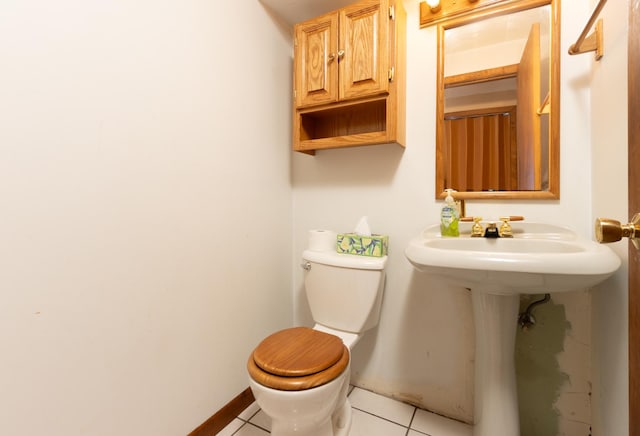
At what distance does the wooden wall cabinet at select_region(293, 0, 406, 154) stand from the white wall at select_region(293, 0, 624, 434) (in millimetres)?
127

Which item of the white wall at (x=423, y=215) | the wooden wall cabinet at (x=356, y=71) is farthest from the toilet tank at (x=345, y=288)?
the wooden wall cabinet at (x=356, y=71)

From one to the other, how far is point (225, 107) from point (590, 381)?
178 centimetres

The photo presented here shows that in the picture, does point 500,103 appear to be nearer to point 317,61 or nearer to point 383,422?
point 317,61

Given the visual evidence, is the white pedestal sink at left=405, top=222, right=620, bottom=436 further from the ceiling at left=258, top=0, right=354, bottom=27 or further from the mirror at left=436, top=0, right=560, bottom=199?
the ceiling at left=258, top=0, right=354, bottom=27

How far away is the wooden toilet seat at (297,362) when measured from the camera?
2.91 ft

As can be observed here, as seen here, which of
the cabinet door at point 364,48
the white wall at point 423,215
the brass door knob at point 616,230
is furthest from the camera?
the cabinet door at point 364,48

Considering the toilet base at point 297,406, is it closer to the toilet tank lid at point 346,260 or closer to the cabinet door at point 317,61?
the toilet tank lid at point 346,260

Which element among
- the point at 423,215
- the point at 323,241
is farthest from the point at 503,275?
the point at 323,241

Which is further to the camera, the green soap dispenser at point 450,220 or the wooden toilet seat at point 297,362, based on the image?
the green soap dispenser at point 450,220

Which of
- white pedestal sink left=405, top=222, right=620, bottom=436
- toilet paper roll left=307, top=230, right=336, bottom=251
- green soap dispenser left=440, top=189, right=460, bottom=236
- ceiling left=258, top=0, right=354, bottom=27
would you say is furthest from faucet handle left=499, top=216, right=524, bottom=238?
ceiling left=258, top=0, right=354, bottom=27

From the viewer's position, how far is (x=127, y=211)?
91 cm

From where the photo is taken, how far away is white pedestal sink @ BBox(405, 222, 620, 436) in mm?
729

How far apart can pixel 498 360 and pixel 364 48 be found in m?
1.31

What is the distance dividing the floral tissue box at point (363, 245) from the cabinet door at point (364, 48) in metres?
0.63
